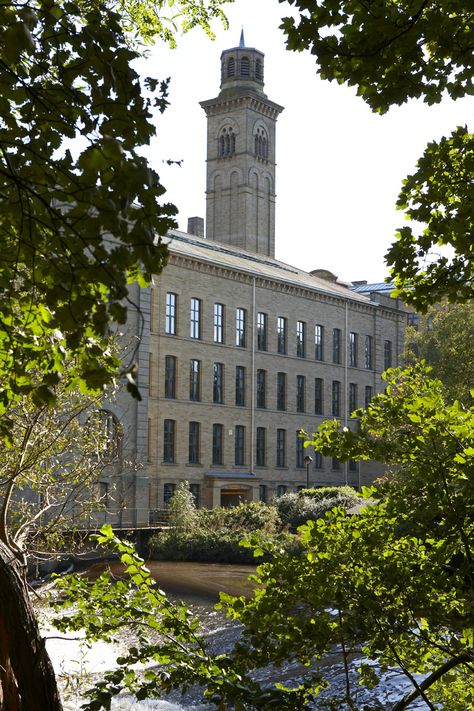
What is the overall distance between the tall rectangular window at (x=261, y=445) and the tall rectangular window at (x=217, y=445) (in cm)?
290

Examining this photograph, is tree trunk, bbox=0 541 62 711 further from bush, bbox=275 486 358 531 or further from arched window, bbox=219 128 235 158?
arched window, bbox=219 128 235 158

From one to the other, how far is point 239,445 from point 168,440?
504cm

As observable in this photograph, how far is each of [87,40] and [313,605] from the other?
3.10 metres

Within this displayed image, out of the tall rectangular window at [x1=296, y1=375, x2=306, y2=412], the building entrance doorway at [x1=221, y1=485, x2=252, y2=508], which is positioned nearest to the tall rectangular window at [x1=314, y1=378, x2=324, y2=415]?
the tall rectangular window at [x1=296, y1=375, x2=306, y2=412]

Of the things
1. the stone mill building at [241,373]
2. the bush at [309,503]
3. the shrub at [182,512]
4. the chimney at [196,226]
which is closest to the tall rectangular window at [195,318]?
the stone mill building at [241,373]

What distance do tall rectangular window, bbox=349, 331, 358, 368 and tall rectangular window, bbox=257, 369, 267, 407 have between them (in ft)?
26.6

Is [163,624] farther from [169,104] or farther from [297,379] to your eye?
[297,379]

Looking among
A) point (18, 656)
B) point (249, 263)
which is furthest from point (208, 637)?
point (249, 263)

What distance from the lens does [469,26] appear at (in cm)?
504

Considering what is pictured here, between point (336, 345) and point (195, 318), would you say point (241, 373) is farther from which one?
point (336, 345)

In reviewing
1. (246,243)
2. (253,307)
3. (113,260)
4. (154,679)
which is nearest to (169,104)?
(113,260)

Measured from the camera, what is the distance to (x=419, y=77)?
16.9 ft

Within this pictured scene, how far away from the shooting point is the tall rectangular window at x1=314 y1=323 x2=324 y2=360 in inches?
1959

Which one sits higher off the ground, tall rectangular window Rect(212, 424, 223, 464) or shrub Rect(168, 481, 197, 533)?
tall rectangular window Rect(212, 424, 223, 464)
